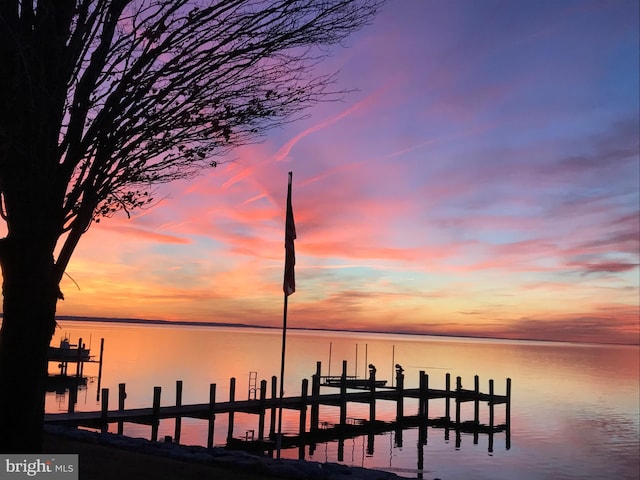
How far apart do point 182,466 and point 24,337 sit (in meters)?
4.20

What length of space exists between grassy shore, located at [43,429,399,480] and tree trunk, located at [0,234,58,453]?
1948mm

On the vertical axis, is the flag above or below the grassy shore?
above

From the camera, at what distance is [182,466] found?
10641 millimetres

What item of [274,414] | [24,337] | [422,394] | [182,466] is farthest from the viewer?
[422,394]

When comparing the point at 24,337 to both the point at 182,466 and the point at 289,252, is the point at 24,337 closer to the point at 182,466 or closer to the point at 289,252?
the point at 182,466

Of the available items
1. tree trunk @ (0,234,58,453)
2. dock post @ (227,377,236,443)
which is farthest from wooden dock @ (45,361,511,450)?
tree trunk @ (0,234,58,453)

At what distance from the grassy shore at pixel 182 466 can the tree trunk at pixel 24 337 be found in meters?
1.95

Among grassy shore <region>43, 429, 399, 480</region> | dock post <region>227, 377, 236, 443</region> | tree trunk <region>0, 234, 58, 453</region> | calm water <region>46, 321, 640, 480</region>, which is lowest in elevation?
calm water <region>46, 321, 640, 480</region>

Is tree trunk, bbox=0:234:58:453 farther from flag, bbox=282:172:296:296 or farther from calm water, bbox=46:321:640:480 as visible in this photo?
calm water, bbox=46:321:640:480

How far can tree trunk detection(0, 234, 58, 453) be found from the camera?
754cm

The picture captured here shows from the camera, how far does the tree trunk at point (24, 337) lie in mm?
7543

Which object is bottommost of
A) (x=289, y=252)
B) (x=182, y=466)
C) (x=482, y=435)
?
(x=482, y=435)

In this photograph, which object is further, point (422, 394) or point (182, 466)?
point (422, 394)

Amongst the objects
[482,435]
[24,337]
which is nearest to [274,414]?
[482,435]
